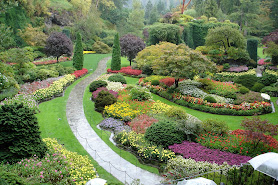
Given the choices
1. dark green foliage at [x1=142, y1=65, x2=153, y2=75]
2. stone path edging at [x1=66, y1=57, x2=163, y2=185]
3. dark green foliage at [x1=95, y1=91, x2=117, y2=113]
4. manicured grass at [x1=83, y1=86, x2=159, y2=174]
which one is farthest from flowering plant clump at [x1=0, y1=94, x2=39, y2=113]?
dark green foliage at [x1=142, y1=65, x2=153, y2=75]

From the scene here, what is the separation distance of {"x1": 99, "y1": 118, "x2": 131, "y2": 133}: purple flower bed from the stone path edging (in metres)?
0.82

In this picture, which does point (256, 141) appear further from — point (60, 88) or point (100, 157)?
point (60, 88)

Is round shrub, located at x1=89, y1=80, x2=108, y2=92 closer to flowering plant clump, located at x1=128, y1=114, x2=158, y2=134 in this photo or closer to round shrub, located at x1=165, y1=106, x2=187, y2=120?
flowering plant clump, located at x1=128, y1=114, x2=158, y2=134

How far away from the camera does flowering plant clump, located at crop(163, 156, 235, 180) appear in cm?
858

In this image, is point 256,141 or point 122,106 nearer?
point 256,141

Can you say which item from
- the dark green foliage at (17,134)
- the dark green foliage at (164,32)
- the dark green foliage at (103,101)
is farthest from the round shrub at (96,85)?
the dark green foliage at (164,32)

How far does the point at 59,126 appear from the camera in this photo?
1353 cm

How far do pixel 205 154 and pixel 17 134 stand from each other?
285 inches

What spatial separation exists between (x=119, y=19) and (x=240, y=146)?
179 feet

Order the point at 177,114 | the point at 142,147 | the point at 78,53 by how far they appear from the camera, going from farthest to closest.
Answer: the point at 78,53 → the point at 177,114 → the point at 142,147

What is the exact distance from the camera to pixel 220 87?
19.4 m

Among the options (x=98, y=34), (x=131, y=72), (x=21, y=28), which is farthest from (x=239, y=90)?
(x=98, y=34)

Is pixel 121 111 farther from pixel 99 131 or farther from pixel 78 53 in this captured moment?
pixel 78 53

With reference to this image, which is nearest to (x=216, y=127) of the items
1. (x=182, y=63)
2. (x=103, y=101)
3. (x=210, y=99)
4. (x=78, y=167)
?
(x=210, y=99)
